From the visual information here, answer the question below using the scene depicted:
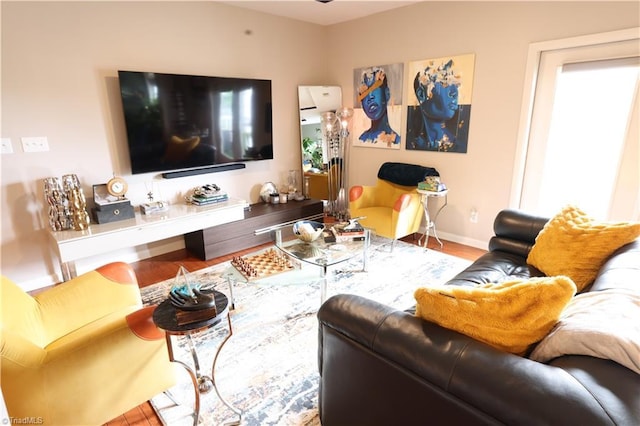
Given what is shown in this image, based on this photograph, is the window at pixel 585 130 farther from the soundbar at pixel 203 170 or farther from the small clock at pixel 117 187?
the small clock at pixel 117 187

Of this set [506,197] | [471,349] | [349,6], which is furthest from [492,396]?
[349,6]

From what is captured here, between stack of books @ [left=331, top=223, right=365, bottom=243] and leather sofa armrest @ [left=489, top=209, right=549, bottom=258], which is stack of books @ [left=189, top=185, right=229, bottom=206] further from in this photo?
leather sofa armrest @ [left=489, top=209, right=549, bottom=258]

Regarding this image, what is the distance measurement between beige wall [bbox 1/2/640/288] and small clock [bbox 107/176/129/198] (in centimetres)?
24

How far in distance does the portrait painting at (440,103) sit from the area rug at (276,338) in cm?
124

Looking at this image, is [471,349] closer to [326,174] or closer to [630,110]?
[630,110]

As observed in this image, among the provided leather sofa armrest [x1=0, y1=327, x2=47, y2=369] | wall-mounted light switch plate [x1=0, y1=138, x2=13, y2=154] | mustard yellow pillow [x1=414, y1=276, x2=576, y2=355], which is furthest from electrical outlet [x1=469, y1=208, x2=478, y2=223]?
wall-mounted light switch plate [x1=0, y1=138, x2=13, y2=154]

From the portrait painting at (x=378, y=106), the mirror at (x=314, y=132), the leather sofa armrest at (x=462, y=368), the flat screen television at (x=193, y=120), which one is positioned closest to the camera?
the leather sofa armrest at (x=462, y=368)

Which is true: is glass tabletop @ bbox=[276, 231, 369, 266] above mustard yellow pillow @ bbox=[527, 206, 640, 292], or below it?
below

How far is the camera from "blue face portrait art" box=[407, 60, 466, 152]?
3.54 m

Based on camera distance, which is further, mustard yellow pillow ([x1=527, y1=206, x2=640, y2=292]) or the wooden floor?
the wooden floor

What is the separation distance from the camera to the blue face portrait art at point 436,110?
3545 mm

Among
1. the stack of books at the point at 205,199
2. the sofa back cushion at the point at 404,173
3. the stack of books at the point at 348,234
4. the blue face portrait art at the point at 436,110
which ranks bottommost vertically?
the stack of books at the point at 348,234

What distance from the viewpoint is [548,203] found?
322 cm

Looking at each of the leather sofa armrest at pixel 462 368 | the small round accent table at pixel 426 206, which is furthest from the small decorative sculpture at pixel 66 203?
the small round accent table at pixel 426 206
